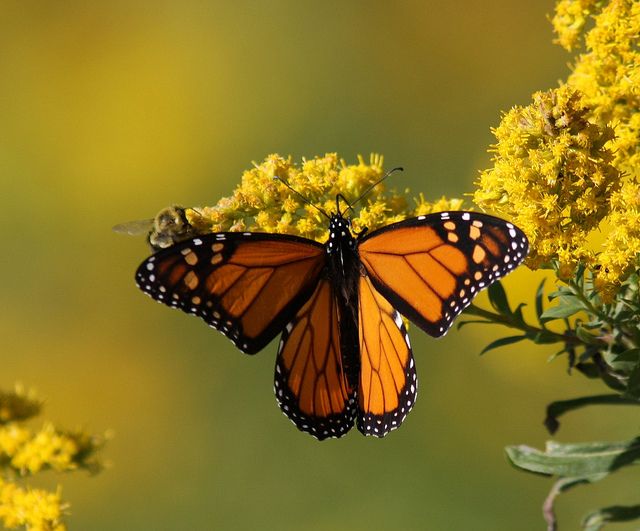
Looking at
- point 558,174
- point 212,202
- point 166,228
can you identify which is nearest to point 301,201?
point 166,228

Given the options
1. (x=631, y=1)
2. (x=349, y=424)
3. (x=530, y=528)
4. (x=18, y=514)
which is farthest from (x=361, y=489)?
(x=631, y=1)

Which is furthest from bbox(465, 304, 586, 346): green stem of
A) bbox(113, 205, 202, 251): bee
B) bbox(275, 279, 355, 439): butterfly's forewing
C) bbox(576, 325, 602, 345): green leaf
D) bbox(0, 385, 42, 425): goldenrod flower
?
bbox(0, 385, 42, 425): goldenrod flower

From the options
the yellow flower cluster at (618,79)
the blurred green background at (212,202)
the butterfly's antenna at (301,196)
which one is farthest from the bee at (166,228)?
the blurred green background at (212,202)

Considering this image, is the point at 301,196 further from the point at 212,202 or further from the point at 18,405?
the point at 212,202

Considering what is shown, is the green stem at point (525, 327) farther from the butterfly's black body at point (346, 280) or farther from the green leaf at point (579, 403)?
the butterfly's black body at point (346, 280)

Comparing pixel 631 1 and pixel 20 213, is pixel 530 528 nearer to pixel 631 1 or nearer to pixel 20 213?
pixel 631 1

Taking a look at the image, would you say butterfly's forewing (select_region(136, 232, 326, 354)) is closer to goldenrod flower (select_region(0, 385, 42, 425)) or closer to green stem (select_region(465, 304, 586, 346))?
green stem (select_region(465, 304, 586, 346))
